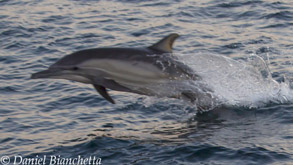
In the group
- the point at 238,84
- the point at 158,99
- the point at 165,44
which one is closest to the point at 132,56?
the point at 165,44

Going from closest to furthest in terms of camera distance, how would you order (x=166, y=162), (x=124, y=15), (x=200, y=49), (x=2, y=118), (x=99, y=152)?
(x=166, y=162)
(x=99, y=152)
(x=2, y=118)
(x=200, y=49)
(x=124, y=15)

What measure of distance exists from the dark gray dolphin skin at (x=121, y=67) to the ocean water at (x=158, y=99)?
974mm

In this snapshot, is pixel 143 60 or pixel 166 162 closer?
pixel 166 162

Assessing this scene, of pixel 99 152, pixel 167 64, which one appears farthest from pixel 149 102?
pixel 99 152

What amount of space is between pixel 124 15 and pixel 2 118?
885cm

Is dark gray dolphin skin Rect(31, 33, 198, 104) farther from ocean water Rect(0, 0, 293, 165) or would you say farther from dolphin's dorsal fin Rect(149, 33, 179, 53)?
ocean water Rect(0, 0, 293, 165)

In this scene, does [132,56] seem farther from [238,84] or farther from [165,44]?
[238,84]

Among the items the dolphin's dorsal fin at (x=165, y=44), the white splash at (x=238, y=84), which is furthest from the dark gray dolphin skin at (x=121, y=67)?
the white splash at (x=238, y=84)

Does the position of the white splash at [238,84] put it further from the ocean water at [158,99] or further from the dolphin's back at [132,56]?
the dolphin's back at [132,56]

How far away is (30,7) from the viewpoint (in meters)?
22.2

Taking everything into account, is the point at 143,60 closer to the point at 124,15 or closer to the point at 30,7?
the point at 124,15

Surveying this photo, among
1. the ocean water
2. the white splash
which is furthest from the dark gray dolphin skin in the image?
the white splash

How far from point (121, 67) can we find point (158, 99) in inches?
81.5

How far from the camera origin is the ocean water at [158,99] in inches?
424
